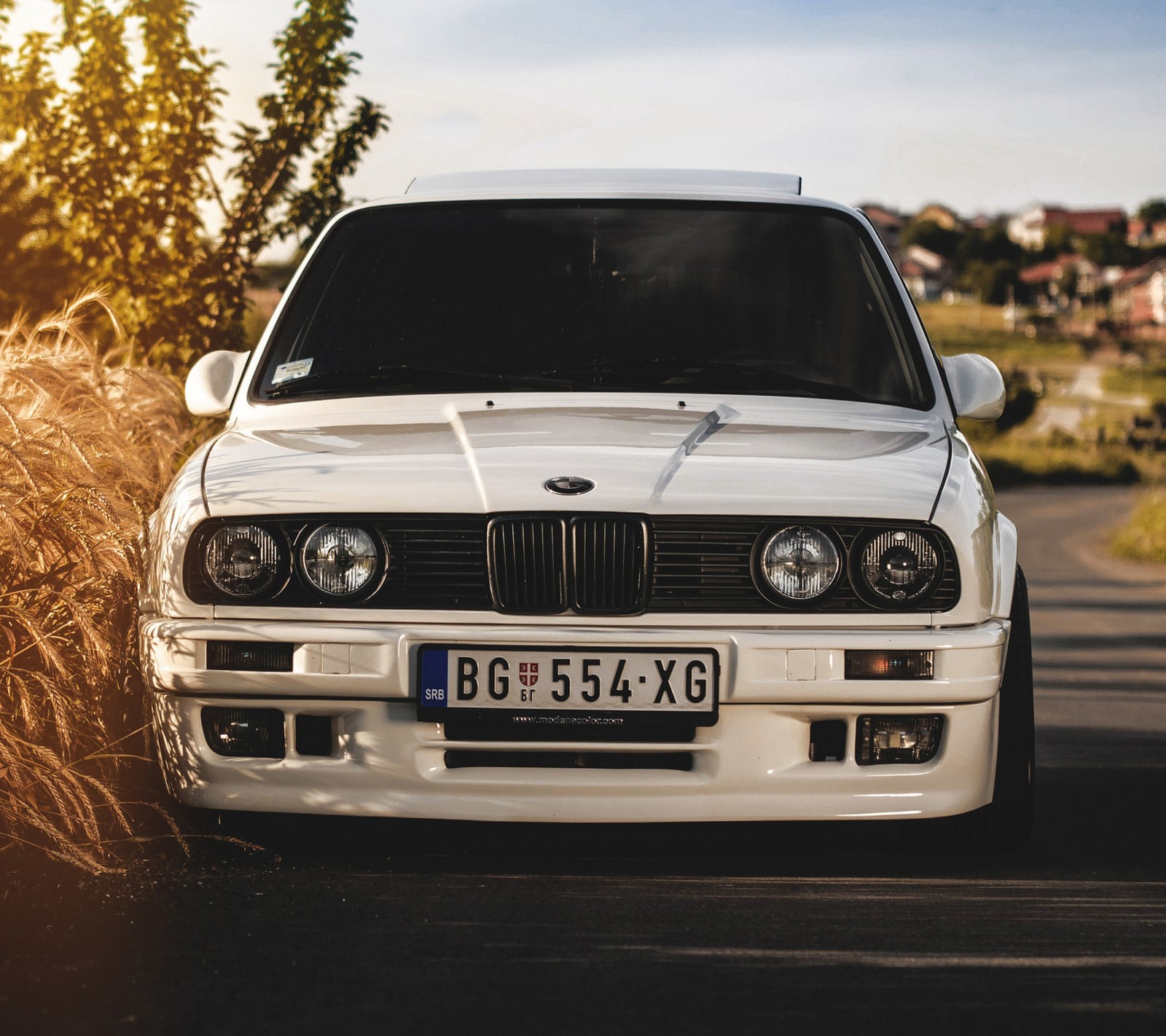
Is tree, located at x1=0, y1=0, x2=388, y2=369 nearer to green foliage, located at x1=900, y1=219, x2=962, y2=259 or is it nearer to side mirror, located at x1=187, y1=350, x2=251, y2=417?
side mirror, located at x1=187, y1=350, x2=251, y2=417

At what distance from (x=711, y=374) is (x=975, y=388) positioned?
2.65ft

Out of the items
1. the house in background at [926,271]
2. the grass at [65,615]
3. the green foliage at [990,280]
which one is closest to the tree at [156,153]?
the grass at [65,615]

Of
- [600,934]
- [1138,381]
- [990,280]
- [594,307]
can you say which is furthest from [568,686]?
A: [990,280]

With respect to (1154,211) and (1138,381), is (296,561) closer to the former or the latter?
(1138,381)

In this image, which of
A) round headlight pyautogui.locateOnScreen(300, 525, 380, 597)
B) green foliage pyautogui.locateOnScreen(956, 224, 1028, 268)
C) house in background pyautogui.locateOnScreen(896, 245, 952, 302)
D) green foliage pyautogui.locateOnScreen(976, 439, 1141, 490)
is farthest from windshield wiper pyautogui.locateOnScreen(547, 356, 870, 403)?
house in background pyautogui.locateOnScreen(896, 245, 952, 302)

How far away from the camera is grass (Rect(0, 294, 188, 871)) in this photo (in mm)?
4387

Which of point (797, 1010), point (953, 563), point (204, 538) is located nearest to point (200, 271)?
point (204, 538)

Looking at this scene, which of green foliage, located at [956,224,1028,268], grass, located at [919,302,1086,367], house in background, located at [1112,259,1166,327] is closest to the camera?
grass, located at [919,302,1086,367]

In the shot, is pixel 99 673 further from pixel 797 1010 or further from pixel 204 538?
pixel 797 1010

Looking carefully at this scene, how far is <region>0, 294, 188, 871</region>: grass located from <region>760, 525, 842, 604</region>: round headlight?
63.3 inches

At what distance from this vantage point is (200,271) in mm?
10391

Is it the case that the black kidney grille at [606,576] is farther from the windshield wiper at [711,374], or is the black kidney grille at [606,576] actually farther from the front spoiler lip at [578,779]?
the windshield wiper at [711,374]

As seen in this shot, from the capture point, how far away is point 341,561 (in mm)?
4227

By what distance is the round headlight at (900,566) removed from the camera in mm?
4223
